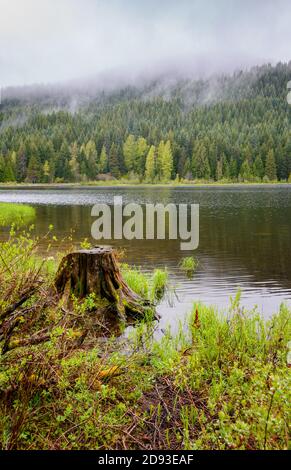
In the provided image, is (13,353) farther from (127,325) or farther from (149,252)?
(149,252)

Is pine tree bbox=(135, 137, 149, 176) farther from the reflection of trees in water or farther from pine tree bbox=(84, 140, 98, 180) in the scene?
the reflection of trees in water

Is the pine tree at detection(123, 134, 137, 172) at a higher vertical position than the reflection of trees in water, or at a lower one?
higher

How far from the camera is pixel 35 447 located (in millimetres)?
4742

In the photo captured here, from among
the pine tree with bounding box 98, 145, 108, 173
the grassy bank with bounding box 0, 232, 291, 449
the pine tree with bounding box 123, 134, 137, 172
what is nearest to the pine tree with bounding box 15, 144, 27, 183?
the pine tree with bounding box 98, 145, 108, 173

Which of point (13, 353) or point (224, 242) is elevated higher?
point (13, 353)

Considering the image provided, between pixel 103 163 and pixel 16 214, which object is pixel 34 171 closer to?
pixel 103 163

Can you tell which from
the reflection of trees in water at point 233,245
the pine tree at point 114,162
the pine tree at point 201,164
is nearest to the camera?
the reflection of trees in water at point 233,245

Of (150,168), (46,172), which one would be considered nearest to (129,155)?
(150,168)

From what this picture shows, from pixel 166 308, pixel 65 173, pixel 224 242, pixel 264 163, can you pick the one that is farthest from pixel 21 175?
pixel 166 308

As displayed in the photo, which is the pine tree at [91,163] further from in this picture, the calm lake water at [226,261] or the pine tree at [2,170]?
the calm lake water at [226,261]

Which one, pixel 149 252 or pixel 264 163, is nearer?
pixel 149 252

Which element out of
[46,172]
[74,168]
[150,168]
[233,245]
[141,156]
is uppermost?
[141,156]

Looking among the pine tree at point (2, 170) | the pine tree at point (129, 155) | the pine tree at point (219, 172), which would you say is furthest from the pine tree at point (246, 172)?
the pine tree at point (2, 170)

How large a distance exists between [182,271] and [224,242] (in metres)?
9.35
